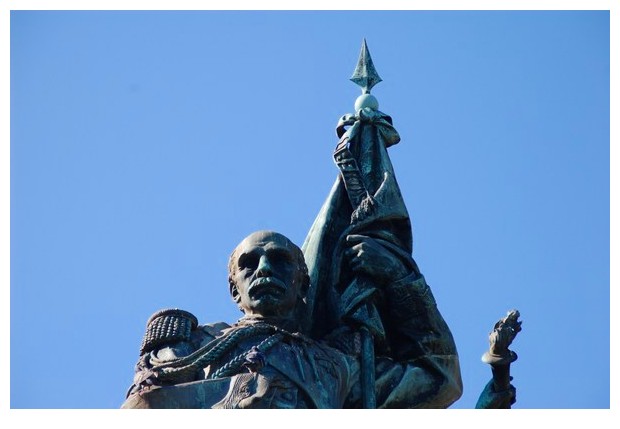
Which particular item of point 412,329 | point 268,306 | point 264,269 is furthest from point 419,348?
point 264,269

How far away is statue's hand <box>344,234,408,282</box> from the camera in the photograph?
87.0 feet

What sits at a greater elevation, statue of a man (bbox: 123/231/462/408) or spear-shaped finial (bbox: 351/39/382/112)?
spear-shaped finial (bbox: 351/39/382/112)

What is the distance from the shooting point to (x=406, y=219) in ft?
89.1

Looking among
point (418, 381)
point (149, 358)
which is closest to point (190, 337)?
point (149, 358)

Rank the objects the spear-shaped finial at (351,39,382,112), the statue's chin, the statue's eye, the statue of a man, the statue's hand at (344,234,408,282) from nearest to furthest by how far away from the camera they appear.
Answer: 1. the statue of a man
2. the statue's chin
3. the statue's eye
4. the statue's hand at (344,234,408,282)
5. the spear-shaped finial at (351,39,382,112)

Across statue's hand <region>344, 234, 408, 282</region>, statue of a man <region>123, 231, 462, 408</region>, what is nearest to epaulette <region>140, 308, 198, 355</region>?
statue of a man <region>123, 231, 462, 408</region>

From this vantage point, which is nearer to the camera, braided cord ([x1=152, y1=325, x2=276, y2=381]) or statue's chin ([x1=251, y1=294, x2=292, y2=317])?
braided cord ([x1=152, y1=325, x2=276, y2=381])

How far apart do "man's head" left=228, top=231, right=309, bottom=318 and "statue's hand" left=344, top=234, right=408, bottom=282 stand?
81 cm

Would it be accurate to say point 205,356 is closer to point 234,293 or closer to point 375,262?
point 234,293

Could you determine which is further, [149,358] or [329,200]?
[329,200]

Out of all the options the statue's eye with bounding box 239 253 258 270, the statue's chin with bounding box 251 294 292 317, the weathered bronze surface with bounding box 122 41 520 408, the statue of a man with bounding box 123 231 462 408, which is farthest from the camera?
the statue's eye with bounding box 239 253 258 270

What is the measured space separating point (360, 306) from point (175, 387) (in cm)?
257

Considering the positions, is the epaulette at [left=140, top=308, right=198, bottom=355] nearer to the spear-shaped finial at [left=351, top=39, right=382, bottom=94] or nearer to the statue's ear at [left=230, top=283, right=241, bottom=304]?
the statue's ear at [left=230, top=283, right=241, bottom=304]
